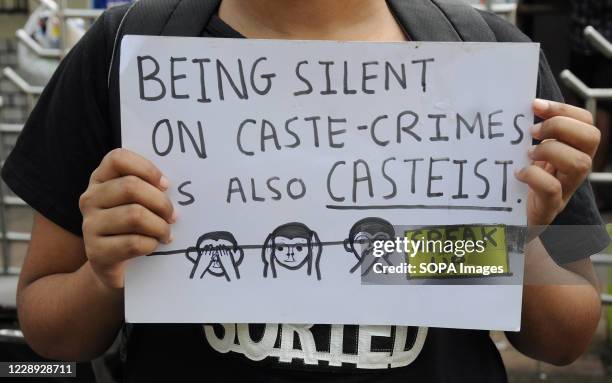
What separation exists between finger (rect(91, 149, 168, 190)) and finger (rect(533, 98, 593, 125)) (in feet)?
2.03

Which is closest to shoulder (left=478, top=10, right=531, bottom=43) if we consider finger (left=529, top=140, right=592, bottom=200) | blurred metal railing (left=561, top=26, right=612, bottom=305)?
finger (left=529, top=140, right=592, bottom=200)

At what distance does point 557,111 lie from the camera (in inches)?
51.6

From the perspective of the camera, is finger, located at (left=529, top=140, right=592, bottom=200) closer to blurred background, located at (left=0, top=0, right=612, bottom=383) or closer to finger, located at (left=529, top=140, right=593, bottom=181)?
finger, located at (left=529, top=140, right=593, bottom=181)

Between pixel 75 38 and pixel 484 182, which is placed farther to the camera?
pixel 75 38

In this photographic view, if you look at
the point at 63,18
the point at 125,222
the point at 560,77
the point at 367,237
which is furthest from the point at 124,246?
the point at 560,77

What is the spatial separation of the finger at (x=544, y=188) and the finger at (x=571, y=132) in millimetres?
58

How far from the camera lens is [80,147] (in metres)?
1.45

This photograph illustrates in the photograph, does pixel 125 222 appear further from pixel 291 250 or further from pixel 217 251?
pixel 291 250

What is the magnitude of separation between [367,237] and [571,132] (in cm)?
36

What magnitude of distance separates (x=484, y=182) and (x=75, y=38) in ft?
10.7

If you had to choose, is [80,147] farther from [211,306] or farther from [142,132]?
[211,306]

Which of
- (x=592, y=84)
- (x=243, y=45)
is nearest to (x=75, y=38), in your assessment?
(x=592, y=84)

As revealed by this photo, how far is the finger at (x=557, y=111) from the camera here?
4.29 ft

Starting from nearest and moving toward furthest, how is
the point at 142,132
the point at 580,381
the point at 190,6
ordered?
the point at 142,132, the point at 190,6, the point at 580,381
